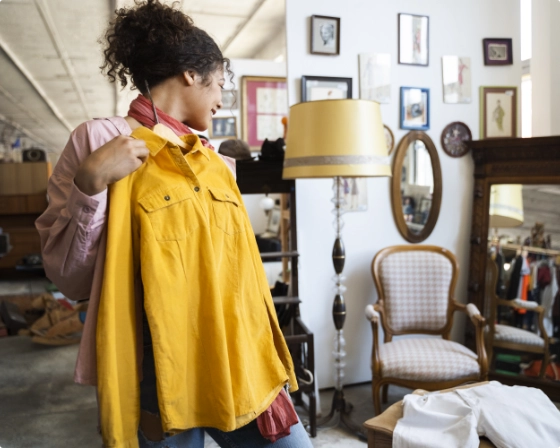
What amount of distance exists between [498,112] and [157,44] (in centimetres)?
313

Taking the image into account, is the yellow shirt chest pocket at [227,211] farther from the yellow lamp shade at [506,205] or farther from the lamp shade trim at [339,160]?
the yellow lamp shade at [506,205]

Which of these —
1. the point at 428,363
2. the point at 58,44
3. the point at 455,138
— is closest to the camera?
the point at 428,363

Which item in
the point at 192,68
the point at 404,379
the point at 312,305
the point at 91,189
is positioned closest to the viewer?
the point at 91,189

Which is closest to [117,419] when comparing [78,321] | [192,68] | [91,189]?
[91,189]

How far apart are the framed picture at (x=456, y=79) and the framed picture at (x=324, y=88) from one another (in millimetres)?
713

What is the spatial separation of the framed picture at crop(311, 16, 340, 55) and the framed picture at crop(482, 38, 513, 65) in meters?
1.10

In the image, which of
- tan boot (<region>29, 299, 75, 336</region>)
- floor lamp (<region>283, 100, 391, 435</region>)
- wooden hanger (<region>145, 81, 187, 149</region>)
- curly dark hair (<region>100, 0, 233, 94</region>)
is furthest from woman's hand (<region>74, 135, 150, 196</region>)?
tan boot (<region>29, 299, 75, 336</region>)

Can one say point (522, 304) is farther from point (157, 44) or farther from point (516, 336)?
point (157, 44)

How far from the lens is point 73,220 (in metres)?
0.91

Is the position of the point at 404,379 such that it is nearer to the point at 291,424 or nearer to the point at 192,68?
the point at 291,424

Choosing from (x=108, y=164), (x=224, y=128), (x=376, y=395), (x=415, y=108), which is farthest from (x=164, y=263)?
(x=415, y=108)

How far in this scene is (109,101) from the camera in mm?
5113

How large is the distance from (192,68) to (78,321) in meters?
4.21

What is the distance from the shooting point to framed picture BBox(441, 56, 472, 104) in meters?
3.50
